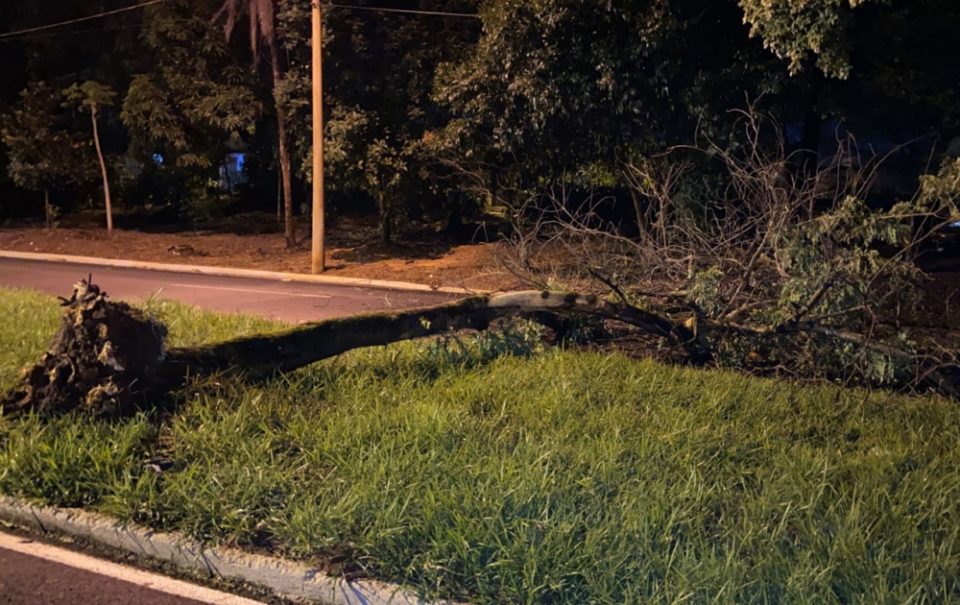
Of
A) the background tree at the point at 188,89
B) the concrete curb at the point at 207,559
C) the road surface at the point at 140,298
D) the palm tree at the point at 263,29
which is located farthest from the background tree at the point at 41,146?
the concrete curb at the point at 207,559

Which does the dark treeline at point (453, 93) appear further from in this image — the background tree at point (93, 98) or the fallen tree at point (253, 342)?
the fallen tree at point (253, 342)

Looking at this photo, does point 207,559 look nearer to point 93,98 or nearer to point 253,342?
point 253,342

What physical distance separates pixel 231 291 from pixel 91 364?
10214 millimetres

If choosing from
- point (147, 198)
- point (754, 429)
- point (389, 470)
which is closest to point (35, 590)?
point (389, 470)

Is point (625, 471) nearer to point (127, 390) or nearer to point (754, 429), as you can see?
point (754, 429)

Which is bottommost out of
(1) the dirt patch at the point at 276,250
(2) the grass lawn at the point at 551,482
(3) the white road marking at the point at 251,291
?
(3) the white road marking at the point at 251,291

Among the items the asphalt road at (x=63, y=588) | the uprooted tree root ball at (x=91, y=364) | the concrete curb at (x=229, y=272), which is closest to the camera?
the asphalt road at (x=63, y=588)

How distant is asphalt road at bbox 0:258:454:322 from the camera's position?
13.1 metres

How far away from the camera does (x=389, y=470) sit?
14.9 feet

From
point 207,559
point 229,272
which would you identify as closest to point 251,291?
point 229,272

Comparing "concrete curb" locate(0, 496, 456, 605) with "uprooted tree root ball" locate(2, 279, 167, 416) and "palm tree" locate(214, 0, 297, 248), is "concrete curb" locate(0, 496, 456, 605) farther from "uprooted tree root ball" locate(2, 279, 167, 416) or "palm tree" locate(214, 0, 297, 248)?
"palm tree" locate(214, 0, 297, 248)

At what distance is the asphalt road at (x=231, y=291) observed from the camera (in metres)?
13.1

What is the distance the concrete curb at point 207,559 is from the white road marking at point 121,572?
111 mm

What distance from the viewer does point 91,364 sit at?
544cm
